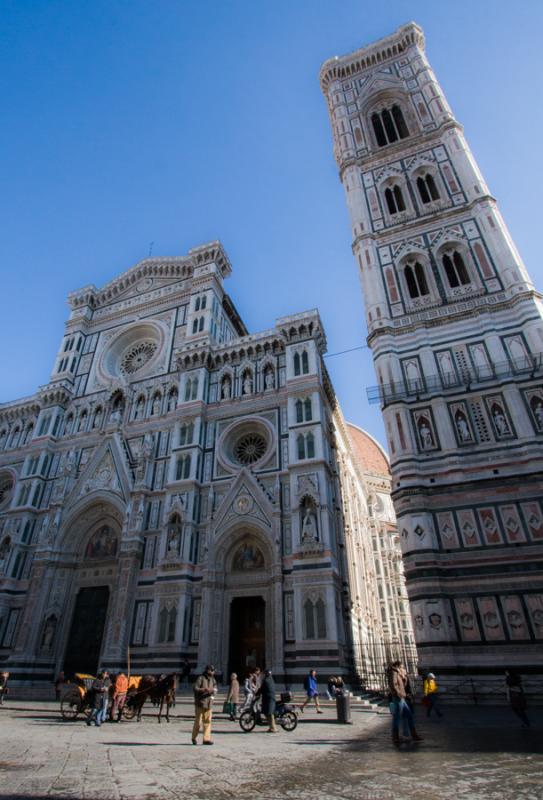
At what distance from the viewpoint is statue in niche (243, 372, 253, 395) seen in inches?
949

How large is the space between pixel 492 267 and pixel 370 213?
841cm

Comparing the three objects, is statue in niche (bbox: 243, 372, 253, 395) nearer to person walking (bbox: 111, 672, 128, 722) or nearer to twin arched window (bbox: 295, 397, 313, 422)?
twin arched window (bbox: 295, 397, 313, 422)

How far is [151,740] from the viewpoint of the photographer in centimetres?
834

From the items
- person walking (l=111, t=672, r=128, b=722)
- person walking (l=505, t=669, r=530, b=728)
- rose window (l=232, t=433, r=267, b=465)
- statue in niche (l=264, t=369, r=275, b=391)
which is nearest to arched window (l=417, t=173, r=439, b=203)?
statue in niche (l=264, t=369, r=275, b=391)

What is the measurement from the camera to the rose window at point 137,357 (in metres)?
29.6

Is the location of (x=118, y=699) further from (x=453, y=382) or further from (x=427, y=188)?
(x=427, y=188)

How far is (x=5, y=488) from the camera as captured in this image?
2836 cm

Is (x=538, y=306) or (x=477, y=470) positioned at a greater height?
(x=538, y=306)

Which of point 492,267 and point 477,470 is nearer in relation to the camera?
point 477,470

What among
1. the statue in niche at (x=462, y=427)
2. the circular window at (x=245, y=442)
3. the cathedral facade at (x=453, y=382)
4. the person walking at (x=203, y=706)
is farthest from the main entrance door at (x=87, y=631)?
the statue in niche at (x=462, y=427)

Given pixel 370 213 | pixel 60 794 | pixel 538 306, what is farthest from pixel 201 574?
pixel 370 213

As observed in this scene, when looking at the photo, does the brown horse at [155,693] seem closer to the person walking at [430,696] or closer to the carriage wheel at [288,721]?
Result: the carriage wheel at [288,721]

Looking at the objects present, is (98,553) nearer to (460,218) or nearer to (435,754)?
(435,754)

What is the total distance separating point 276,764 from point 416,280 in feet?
70.1
